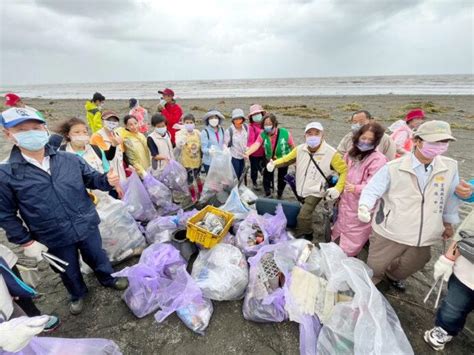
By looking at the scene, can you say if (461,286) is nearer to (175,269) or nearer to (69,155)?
(175,269)

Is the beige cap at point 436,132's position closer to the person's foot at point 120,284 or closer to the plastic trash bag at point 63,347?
the plastic trash bag at point 63,347

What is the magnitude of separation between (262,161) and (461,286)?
11.4 ft

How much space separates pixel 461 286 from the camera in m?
1.78

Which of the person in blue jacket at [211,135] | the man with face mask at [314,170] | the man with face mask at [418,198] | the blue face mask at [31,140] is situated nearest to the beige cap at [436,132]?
the man with face mask at [418,198]

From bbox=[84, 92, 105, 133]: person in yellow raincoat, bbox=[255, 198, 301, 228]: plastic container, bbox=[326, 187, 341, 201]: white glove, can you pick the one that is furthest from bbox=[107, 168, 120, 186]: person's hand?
bbox=[84, 92, 105, 133]: person in yellow raincoat

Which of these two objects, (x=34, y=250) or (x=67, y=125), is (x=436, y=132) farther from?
(x=67, y=125)

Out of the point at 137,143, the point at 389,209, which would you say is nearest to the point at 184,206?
the point at 137,143

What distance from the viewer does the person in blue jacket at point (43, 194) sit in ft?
5.86

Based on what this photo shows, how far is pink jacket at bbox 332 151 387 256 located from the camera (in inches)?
105

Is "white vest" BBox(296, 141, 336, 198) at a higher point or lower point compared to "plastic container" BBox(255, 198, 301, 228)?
higher

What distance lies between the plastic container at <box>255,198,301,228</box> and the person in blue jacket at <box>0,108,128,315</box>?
2.05m

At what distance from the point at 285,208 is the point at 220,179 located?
1.17 m

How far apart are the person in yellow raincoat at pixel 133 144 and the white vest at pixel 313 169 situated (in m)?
2.36

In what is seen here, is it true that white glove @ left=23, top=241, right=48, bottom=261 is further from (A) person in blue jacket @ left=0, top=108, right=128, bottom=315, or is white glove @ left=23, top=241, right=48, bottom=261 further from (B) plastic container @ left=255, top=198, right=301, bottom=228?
(B) plastic container @ left=255, top=198, right=301, bottom=228
